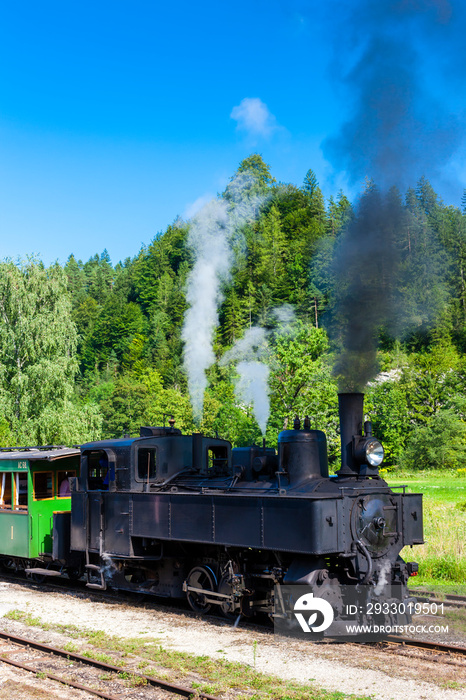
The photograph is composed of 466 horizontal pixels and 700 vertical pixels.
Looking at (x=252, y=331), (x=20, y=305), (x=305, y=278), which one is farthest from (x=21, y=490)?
(x=305, y=278)

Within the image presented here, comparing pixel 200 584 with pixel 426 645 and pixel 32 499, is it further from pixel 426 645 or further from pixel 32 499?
pixel 32 499

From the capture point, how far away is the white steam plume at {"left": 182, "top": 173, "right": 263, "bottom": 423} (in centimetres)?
2334

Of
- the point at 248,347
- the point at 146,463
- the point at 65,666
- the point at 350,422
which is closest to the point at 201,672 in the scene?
the point at 65,666

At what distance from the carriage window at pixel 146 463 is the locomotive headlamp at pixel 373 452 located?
4.02 meters

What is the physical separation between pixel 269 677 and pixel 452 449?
43.3 meters

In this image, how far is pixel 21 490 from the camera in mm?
13984

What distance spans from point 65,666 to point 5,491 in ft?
23.9

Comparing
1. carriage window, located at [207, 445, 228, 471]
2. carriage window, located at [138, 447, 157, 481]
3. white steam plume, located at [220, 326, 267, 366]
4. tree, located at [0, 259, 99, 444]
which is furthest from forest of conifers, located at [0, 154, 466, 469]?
carriage window, located at [138, 447, 157, 481]

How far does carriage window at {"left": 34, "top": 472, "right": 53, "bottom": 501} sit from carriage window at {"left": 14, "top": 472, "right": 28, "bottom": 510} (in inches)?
9.6

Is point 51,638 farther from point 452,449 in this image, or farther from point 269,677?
point 452,449

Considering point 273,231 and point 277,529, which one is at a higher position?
point 273,231

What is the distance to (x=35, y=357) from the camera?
31281 mm

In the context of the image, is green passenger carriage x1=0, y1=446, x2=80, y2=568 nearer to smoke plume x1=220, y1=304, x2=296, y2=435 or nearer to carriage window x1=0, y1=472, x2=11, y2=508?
carriage window x1=0, y1=472, x2=11, y2=508

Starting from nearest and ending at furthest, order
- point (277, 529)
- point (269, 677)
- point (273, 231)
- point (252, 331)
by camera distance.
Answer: point (269, 677)
point (277, 529)
point (252, 331)
point (273, 231)
